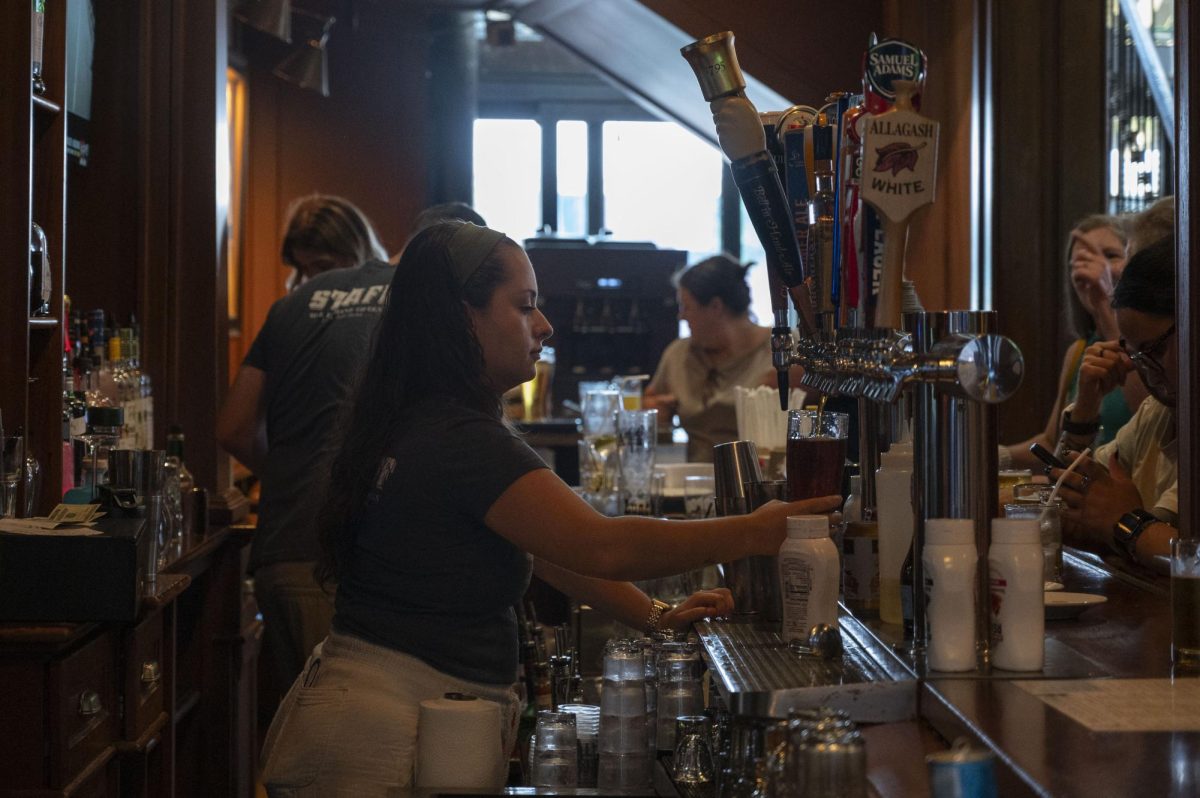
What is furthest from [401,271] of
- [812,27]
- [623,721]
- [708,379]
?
[812,27]

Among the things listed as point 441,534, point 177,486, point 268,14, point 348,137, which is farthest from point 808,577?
point 348,137

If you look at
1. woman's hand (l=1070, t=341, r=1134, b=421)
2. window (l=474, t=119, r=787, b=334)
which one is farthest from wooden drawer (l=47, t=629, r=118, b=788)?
window (l=474, t=119, r=787, b=334)

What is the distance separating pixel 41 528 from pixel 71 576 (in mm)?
83

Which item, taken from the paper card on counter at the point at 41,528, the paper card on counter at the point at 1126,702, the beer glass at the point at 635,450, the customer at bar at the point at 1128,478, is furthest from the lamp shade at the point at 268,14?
the paper card on counter at the point at 1126,702

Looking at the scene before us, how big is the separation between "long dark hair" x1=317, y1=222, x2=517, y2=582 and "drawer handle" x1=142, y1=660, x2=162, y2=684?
649 millimetres

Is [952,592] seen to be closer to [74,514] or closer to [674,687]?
[674,687]

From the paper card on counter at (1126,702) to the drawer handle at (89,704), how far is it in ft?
4.72

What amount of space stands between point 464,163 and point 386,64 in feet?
3.04

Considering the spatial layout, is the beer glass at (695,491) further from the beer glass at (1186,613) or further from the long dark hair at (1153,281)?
the beer glass at (1186,613)

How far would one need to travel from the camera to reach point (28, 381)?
2.50m

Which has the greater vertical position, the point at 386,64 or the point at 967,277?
the point at 386,64

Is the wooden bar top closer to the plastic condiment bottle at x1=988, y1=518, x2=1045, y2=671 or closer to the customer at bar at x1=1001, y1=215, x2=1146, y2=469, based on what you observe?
the plastic condiment bottle at x1=988, y1=518, x2=1045, y2=671

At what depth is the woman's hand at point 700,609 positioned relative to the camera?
185 cm

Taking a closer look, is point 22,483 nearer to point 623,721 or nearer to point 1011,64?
point 623,721
